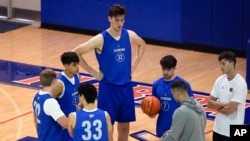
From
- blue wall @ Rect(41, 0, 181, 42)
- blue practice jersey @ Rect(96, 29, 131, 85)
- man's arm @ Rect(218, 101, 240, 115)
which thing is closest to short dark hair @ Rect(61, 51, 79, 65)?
blue practice jersey @ Rect(96, 29, 131, 85)

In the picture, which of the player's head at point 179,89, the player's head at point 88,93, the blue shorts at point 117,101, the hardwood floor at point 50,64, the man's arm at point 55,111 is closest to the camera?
the player's head at point 88,93

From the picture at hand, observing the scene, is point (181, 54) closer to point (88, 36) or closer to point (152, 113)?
point (88, 36)

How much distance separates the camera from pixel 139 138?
1089 cm

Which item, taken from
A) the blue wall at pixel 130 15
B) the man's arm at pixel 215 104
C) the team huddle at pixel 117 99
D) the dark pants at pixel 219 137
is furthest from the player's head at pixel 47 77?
the blue wall at pixel 130 15

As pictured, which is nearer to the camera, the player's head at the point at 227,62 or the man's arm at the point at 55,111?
the man's arm at the point at 55,111

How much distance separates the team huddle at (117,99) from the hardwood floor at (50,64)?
181 cm

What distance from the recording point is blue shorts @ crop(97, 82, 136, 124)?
9.37 metres

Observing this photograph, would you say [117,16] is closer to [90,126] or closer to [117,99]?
[117,99]

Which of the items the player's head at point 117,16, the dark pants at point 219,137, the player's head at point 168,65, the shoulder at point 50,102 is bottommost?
the dark pants at point 219,137

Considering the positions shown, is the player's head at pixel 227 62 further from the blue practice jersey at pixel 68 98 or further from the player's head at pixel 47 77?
the player's head at pixel 47 77

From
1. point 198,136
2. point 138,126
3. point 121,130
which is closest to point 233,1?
point 138,126

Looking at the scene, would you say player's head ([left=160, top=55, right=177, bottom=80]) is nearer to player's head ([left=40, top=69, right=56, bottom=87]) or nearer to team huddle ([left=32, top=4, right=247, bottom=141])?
team huddle ([left=32, top=4, right=247, bottom=141])

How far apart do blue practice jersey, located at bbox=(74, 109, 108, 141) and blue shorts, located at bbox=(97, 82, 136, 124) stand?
178 centimetres

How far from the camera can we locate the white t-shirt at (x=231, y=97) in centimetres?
836
